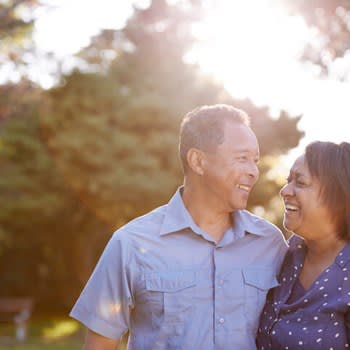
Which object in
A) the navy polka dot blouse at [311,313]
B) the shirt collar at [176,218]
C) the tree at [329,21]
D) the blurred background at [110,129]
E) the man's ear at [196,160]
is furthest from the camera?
the blurred background at [110,129]

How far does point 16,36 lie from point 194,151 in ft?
22.8

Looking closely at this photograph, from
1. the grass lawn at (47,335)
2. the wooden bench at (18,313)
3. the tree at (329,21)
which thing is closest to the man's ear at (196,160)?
the tree at (329,21)

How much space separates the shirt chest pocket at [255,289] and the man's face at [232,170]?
11.9 inches

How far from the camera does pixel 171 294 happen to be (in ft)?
11.6

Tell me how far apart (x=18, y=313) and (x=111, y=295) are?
20679 mm

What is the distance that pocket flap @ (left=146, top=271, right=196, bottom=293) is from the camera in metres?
3.55

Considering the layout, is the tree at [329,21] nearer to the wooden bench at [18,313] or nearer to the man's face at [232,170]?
the man's face at [232,170]

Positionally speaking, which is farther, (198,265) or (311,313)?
(198,265)

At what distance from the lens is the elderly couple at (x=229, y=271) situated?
3451 mm

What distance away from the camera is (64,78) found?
19.6 meters

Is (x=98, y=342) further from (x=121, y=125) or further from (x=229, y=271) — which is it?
(x=121, y=125)

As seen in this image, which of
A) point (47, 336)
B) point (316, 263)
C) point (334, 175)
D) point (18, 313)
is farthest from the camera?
point (18, 313)

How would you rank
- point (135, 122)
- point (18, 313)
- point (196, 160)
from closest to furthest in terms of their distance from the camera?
point (196, 160) → point (135, 122) → point (18, 313)

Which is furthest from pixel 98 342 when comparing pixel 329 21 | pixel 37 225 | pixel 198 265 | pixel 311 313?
pixel 37 225
